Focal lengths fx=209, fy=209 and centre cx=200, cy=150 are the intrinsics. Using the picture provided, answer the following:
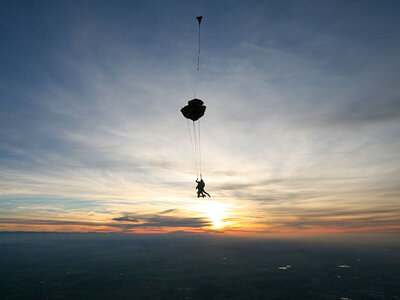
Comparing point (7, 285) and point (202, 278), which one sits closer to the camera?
point (7, 285)

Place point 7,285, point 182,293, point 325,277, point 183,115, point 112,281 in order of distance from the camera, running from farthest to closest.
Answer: point 325,277 < point 112,281 < point 7,285 < point 182,293 < point 183,115

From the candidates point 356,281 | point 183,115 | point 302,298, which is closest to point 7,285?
point 302,298

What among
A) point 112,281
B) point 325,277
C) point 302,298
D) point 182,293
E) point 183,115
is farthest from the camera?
point 325,277

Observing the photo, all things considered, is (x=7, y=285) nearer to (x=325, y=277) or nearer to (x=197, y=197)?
(x=197, y=197)

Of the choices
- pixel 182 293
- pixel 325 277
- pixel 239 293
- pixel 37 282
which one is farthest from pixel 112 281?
pixel 325 277

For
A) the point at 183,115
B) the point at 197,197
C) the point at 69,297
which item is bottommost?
the point at 69,297

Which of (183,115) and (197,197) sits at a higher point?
(183,115)

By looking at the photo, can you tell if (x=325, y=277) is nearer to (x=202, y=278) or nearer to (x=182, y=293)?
(x=202, y=278)
